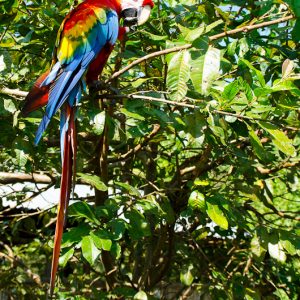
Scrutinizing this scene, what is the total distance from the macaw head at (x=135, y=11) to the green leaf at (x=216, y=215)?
594mm

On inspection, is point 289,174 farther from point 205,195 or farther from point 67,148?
point 67,148

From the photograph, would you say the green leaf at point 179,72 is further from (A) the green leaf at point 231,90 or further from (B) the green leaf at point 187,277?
(B) the green leaf at point 187,277

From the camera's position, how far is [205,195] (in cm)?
159

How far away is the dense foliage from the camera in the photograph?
1.22 meters

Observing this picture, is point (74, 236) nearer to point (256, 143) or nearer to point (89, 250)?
point (89, 250)

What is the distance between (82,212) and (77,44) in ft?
1.54

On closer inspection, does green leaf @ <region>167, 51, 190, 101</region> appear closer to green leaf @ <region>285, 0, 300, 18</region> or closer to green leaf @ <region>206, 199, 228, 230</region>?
green leaf @ <region>285, 0, 300, 18</region>

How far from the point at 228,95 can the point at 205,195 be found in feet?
1.47

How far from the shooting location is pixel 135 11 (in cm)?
172

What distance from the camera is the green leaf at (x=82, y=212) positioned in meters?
1.39

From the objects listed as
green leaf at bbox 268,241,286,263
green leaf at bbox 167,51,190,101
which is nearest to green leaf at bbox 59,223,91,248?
green leaf at bbox 167,51,190,101

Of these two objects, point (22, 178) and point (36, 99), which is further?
point (22, 178)

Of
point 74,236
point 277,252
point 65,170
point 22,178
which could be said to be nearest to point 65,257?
point 74,236

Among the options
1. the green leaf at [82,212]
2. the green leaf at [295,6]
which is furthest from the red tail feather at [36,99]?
the green leaf at [295,6]
